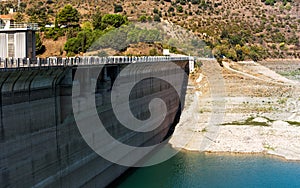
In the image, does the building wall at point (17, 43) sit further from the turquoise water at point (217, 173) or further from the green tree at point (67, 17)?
the green tree at point (67, 17)

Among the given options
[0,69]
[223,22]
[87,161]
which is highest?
[223,22]

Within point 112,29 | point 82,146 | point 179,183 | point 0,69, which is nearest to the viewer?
point 0,69

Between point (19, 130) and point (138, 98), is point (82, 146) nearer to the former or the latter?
point (19, 130)

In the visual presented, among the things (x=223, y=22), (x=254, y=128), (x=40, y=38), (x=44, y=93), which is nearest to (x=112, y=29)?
(x=40, y=38)

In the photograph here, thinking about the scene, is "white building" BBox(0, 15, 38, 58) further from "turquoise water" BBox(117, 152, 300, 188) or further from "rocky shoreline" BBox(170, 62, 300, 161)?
"rocky shoreline" BBox(170, 62, 300, 161)

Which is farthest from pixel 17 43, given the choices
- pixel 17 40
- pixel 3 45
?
pixel 3 45

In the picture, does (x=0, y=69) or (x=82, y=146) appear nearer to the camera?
(x=0, y=69)

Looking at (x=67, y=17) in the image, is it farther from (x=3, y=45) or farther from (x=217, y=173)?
(x=217, y=173)
